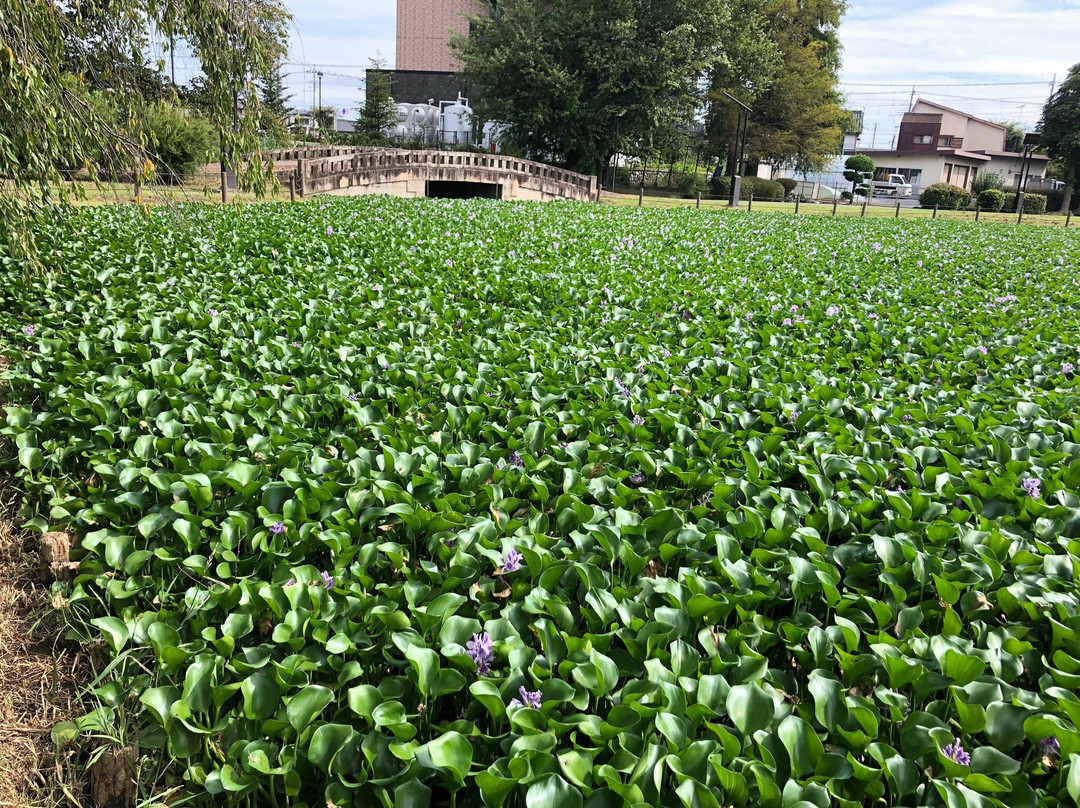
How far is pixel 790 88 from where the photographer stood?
146 feet

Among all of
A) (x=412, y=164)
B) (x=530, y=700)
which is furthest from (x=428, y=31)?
(x=530, y=700)

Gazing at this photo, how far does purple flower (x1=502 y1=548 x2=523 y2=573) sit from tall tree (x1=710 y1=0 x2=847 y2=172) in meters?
43.2

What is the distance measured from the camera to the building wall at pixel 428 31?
5647cm

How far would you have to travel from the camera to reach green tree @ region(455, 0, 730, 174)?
118 feet

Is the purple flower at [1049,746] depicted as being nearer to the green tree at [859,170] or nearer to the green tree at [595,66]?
the green tree at [595,66]

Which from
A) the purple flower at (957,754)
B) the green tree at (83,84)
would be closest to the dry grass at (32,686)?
the purple flower at (957,754)

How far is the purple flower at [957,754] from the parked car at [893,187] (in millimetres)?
57770

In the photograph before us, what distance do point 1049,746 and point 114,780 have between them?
2433 mm

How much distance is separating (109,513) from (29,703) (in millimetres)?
854

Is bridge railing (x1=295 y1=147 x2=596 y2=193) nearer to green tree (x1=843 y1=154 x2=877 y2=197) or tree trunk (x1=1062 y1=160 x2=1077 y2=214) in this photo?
tree trunk (x1=1062 y1=160 x2=1077 y2=214)

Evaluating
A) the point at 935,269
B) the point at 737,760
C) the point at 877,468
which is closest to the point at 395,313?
the point at 877,468

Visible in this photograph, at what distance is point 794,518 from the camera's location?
9.95 ft

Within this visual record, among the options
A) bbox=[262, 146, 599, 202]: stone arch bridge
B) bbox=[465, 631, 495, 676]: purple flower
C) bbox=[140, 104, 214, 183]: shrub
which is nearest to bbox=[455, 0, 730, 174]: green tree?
Answer: bbox=[262, 146, 599, 202]: stone arch bridge

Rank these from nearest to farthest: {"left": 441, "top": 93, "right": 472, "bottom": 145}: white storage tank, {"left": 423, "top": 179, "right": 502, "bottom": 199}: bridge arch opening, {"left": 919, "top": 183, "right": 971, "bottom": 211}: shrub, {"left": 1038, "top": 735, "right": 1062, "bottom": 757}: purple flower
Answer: {"left": 1038, "top": 735, "right": 1062, "bottom": 757}: purple flower
{"left": 423, "top": 179, "right": 502, "bottom": 199}: bridge arch opening
{"left": 919, "top": 183, "right": 971, "bottom": 211}: shrub
{"left": 441, "top": 93, "right": 472, "bottom": 145}: white storage tank
